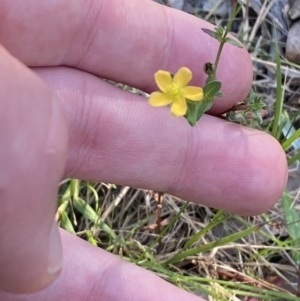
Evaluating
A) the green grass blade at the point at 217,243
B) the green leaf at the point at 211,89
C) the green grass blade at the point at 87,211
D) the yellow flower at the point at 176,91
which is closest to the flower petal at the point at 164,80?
the yellow flower at the point at 176,91

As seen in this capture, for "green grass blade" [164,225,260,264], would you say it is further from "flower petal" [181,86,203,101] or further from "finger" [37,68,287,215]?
"flower petal" [181,86,203,101]

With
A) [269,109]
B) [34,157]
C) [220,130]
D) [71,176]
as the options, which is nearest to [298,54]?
[269,109]

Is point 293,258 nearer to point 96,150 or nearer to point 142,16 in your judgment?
point 96,150

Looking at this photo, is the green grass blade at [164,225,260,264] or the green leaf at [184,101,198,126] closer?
the green leaf at [184,101,198,126]

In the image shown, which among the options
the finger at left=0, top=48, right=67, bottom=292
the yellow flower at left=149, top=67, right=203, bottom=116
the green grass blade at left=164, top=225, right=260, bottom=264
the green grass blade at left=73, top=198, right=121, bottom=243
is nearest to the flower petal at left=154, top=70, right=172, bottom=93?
the yellow flower at left=149, top=67, right=203, bottom=116

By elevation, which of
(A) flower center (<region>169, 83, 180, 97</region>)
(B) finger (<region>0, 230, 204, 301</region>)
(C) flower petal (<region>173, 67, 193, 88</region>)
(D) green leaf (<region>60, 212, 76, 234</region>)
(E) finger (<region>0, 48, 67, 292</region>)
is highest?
(C) flower petal (<region>173, 67, 193, 88</region>)

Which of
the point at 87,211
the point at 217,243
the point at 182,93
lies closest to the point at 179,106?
the point at 182,93

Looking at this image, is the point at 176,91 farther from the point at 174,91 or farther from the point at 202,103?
the point at 202,103
